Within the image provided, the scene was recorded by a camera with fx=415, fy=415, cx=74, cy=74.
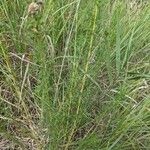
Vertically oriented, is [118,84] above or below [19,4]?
below

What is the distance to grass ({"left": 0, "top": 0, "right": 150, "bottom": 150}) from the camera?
3.85 feet

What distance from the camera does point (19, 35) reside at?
4.62 ft

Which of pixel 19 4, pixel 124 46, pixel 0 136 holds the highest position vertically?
pixel 19 4

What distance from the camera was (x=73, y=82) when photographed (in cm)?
117

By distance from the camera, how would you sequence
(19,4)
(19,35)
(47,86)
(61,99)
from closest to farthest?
(47,86) → (61,99) → (19,35) → (19,4)

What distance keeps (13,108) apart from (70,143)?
0.82 ft

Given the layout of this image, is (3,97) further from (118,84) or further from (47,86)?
(118,84)

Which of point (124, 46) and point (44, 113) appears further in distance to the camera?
point (124, 46)

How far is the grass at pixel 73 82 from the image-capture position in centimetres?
117

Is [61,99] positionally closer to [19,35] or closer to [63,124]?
[63,124]

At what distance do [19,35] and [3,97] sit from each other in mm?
219

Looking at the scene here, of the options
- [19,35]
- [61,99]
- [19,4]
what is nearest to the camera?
[61,99]

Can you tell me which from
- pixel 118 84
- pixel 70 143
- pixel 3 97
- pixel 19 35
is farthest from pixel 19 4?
pixel 70 143

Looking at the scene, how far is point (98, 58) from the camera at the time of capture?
1.30 m
